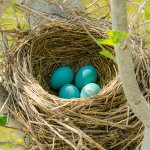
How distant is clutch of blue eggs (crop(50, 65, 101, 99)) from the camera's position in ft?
7.61

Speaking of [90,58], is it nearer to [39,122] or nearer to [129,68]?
[39,122]

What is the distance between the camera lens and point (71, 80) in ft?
8.21

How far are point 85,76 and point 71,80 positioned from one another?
0.15m

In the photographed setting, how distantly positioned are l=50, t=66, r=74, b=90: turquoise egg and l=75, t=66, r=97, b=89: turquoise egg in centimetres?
5

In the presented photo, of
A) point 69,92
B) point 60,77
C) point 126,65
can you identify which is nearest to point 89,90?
point 69,92

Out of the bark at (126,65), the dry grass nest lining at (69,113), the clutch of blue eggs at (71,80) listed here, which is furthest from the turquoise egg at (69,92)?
the bark at (126,65)

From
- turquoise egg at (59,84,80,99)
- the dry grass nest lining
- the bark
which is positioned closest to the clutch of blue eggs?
turquoise egg at (59,84,80,99)

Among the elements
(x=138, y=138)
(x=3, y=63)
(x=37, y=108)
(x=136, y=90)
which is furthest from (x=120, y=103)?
(x=136, y=90)

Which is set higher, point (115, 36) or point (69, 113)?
point (115, 36)

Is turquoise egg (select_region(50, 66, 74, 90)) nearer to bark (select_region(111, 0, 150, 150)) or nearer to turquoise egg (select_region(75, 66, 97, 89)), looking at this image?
turquoise egg (select_region(75, 66, 97, 89))

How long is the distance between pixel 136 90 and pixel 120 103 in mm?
790

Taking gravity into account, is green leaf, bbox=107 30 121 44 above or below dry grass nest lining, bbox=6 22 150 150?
above

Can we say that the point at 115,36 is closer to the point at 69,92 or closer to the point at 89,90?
the point at 89,90

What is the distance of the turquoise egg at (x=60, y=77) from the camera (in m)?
2.43
